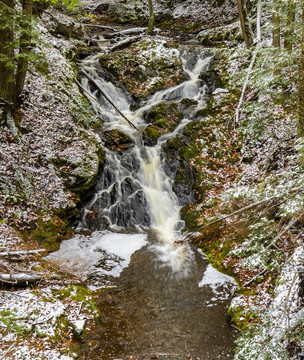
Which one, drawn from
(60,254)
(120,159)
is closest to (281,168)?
(120,159)

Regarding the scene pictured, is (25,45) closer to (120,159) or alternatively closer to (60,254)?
(120,159)

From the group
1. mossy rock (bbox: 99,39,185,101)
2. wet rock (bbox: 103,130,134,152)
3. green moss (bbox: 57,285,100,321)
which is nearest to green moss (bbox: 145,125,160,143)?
wet rock (bbox: 103,130,134,152)

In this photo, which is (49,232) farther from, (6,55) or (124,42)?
(124,42)

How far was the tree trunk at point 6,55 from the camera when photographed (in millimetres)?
6379

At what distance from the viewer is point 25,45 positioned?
7852 millimetres

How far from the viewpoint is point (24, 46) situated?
783 centimetres

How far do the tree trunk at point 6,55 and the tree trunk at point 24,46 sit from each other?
0.29 m

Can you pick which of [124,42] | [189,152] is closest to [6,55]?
[189,152]

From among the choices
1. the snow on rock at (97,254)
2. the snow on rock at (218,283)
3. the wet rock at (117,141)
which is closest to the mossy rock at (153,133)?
the wet rock at (117,141)

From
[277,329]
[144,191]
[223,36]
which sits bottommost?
[277,329]

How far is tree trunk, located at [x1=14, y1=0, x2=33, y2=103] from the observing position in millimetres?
6717

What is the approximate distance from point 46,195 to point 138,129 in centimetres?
523

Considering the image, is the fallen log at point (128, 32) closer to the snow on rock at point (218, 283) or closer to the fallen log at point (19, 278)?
the snow on rock at point (218, 283)

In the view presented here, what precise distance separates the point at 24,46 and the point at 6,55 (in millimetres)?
939
